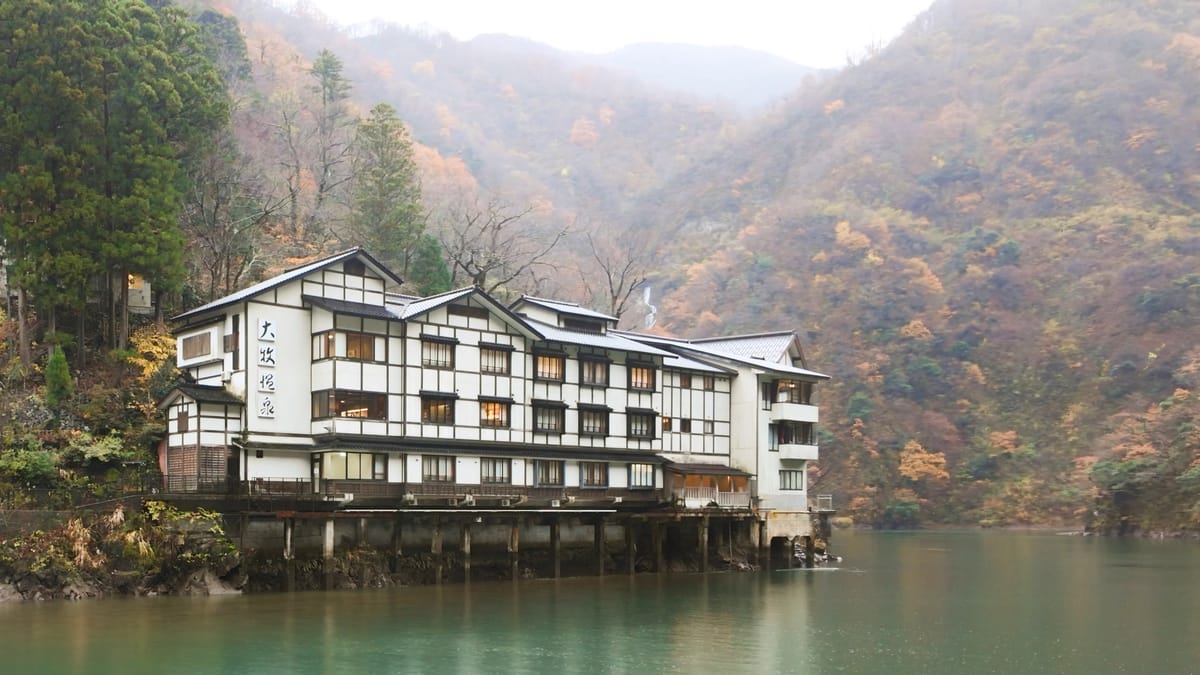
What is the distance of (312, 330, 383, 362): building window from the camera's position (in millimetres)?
48344

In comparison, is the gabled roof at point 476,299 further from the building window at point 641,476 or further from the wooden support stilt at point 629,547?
the wooden support stilt at point 629,547

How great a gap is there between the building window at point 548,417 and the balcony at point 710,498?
6.90 m

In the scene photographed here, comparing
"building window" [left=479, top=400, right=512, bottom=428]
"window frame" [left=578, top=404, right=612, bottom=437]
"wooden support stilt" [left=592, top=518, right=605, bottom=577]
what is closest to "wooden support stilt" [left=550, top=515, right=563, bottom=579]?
"wooden support stilt" [left=592, top=518, right=605, bottom=577]

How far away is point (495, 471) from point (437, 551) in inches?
190

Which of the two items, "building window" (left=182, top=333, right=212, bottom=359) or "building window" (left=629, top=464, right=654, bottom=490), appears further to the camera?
"building window" (left=629, top=464, right=654, bottom=490)

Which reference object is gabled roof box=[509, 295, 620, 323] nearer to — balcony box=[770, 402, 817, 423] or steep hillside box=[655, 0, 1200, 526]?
balcony box=[770, 402, 817, 423]

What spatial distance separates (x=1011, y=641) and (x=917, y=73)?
14488 cm

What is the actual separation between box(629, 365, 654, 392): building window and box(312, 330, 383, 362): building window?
14200mm

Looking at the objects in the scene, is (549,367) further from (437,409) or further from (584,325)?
(437,409)

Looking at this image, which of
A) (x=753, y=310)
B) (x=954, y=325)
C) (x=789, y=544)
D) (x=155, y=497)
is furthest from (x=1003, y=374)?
(x=155, y=497)

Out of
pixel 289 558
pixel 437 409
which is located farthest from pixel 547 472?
pixel 289 558

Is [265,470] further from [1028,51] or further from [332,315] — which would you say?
[1028,51]

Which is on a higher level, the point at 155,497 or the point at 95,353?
the point at 95,353

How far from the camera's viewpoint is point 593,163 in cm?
18288
